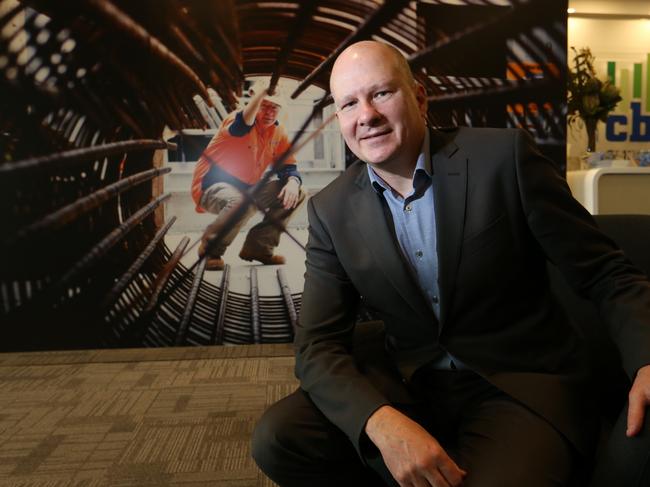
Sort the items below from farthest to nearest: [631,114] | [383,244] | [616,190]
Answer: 1. [631,114]
2. [616,190]
3. [383,244]

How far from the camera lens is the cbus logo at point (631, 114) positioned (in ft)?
13.0

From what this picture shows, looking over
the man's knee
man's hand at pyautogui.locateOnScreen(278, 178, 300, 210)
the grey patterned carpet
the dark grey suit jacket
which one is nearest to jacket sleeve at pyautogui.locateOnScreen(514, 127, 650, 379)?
the dark grey suit jacket

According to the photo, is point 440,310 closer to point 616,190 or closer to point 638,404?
point 638,404

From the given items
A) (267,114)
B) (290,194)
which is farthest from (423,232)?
(267,114)

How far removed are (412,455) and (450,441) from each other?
0.93ft

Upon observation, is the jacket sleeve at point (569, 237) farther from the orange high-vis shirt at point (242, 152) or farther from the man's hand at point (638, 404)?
the orange high-vis shirt at point (242, 152)

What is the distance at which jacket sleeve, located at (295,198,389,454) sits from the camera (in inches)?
42.4

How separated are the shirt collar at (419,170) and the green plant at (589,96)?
270 cm

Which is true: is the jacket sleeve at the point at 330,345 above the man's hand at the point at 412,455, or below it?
above

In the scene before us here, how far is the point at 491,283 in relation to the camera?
1166 millimetres

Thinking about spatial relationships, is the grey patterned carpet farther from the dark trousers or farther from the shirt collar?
the shirt collar

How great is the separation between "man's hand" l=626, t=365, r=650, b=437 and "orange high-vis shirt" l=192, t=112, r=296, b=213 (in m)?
2.38

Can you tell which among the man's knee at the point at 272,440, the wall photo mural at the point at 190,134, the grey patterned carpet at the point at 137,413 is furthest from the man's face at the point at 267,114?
the man's knee at the point at 272,440

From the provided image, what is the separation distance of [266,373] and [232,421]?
60 cm
